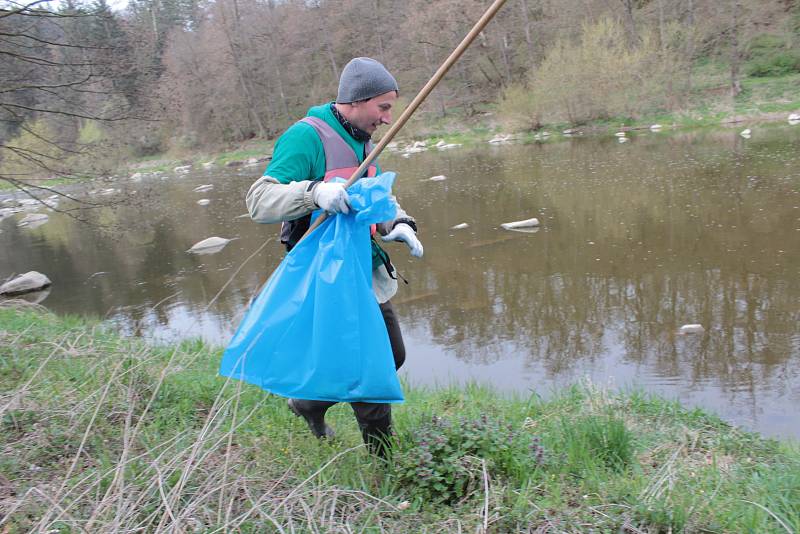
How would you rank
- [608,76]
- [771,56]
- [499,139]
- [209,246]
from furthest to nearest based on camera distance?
[499,139] < [771,56] < [608,76] < [209,246]

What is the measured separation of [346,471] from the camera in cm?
287

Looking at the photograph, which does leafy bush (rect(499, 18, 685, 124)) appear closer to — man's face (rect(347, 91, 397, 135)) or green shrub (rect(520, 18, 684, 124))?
green shrub (rect(520, 18, 684, 124))

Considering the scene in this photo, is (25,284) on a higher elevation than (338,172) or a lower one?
lower

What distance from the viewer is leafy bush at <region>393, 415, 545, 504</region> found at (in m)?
2.70

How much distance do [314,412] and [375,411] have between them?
408 millimetres

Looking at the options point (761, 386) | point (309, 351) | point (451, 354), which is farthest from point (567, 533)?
point (451, 354)

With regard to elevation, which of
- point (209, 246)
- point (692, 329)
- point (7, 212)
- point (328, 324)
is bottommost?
point (692, 329)

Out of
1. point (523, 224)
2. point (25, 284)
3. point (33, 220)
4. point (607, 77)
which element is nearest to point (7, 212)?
point (33, 220)

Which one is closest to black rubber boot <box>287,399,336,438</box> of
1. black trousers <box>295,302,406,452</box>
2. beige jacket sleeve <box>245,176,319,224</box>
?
black trousers <box>295,302,406,452</box>

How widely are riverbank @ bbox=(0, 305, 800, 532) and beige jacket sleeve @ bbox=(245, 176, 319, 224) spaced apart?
2.61ft

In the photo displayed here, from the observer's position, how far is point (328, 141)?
2.88 metres

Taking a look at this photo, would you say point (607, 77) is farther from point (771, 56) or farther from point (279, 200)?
point (279, 200)

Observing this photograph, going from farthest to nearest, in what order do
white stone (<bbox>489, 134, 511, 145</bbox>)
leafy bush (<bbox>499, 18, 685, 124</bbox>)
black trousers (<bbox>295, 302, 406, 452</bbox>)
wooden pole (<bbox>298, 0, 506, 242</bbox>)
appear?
white stone (<bbox>489, 134, 511, 145</bbox>)
leafy bush (<bbox>499, 18, 685, 124</bbox>)
black trousers (<bbox>295, 302, 406, 452</bbox>)
wooden pole (<bbox>298, 0, 506, 242</bbox>)

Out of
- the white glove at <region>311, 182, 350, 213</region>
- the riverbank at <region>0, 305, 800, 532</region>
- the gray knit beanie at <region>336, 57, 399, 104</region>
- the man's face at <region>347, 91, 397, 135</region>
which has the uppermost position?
the gray knit beanie at <region>336, 57, 399, 104</region>
